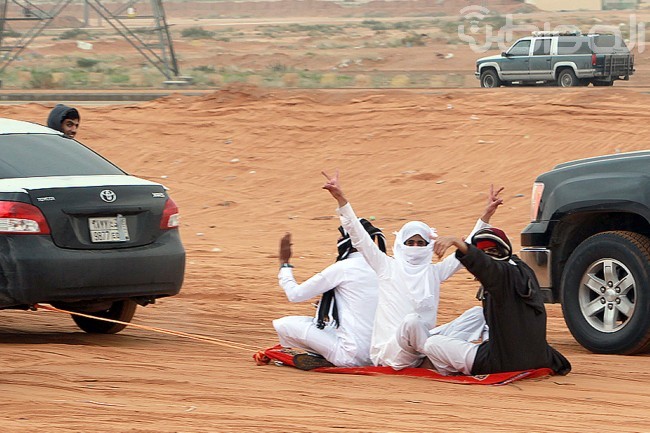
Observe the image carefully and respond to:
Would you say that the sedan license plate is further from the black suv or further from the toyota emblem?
the toyota emblem

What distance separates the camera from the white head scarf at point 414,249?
7.80 m

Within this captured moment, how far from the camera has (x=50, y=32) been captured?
102 metres

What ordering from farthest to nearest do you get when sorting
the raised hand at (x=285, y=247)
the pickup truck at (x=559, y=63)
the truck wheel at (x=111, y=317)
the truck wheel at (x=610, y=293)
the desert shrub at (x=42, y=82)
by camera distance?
the desert shrub at (x=42, y=82) < the pickup truck at (x=559, y=63) < the truck wheel at (x=111, y=317) < the truck wheel at (x=610, y=293) < the raised hand at (x=285, y=247)

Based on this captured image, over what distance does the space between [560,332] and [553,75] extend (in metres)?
25.4

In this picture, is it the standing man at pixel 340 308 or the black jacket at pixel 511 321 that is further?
the standing man at pixel 340 308

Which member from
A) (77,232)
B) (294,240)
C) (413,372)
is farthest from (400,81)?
(413,372)

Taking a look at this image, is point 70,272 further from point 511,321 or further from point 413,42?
point 413,42

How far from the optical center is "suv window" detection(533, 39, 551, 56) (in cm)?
3541

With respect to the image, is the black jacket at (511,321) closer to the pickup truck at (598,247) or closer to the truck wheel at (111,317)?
the pickup truck at (598,247)

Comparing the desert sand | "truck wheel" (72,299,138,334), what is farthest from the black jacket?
"truck wheel" (72,299,138,334)

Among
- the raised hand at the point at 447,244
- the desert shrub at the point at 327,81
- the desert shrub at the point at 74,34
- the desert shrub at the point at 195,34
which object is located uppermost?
the raised hand at the point at 447,244

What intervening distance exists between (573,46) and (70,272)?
93.7ft

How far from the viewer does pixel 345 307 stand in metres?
8.45

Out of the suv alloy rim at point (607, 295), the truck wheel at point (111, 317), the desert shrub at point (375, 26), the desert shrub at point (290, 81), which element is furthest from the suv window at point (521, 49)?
the desert shrub at point (375, 26)
